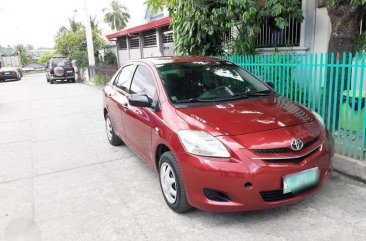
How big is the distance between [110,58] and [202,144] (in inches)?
913

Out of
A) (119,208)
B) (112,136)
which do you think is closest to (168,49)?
(112,136)

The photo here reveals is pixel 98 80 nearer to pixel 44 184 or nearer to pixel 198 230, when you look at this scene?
pixel 44 184

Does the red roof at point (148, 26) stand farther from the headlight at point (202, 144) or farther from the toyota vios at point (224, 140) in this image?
the headlight at point (202, 144)

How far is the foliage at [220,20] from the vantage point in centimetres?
661

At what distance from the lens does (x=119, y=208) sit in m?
3.74

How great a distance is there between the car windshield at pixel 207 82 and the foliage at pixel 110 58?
68.9 ft

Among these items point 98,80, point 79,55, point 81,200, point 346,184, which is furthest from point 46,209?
point 79,55

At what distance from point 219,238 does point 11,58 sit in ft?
196

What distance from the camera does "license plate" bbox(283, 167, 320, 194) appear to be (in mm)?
2971

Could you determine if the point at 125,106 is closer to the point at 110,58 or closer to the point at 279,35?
the point at 279,35

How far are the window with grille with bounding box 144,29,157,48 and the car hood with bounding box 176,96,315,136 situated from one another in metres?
14.0

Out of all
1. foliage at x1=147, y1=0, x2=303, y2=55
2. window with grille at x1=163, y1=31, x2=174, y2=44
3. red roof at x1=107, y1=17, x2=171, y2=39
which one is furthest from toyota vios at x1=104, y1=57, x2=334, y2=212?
window with grille at x1=163, y1=31, x2=174, y2=44

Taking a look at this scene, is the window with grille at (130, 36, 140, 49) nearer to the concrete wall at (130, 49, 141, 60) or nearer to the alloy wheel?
the concrete wall at (130, 49, 141, 60)

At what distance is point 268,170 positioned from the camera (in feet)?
9.43
